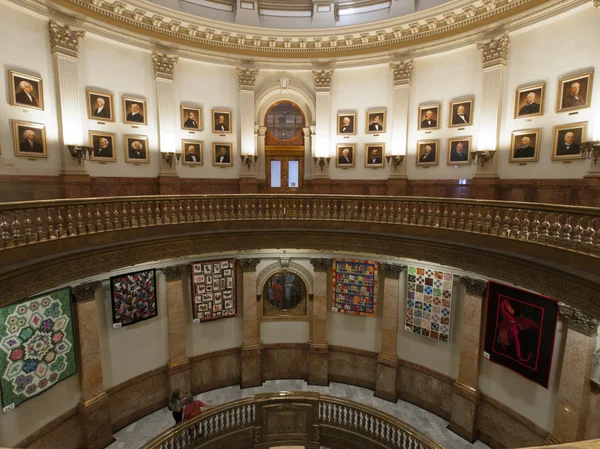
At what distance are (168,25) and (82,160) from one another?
206 inches

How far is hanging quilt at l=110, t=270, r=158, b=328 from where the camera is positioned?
29.9 feet

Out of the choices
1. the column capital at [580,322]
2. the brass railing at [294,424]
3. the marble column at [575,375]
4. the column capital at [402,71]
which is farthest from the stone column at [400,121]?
the brass railing at [294,424]

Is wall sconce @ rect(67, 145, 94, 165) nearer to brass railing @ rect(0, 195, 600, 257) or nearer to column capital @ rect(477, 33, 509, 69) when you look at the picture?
brass railing @ rect(0, 195, 600, 257)

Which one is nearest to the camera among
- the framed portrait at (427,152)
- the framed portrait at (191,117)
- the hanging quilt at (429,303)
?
the hanging quilt at (429,303)

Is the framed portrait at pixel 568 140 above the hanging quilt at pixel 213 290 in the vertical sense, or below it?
above

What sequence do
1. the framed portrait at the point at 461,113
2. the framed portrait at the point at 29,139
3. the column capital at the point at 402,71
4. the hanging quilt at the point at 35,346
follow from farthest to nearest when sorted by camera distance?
the column capital at the point at 402,71, the framed portrait at the point at 461,113, the framed portrait at the point at 29,139, the hanging quilt at the point at 35,346

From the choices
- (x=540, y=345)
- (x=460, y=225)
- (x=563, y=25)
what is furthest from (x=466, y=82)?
(x=540, y=345)

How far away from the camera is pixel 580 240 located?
558cm

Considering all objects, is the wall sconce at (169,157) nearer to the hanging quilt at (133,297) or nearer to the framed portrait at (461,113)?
the hanging quilt at (133,297)

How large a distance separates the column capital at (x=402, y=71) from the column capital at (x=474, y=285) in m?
7.09

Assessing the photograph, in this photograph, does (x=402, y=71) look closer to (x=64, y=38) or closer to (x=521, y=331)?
(x=521, y=331)

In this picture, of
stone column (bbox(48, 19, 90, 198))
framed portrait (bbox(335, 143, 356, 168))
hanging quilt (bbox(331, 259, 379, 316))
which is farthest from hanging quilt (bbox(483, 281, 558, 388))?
stone column (bbox(48, 19, 90, 198))

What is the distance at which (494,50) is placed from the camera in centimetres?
991

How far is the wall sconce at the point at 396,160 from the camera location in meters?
12.0
